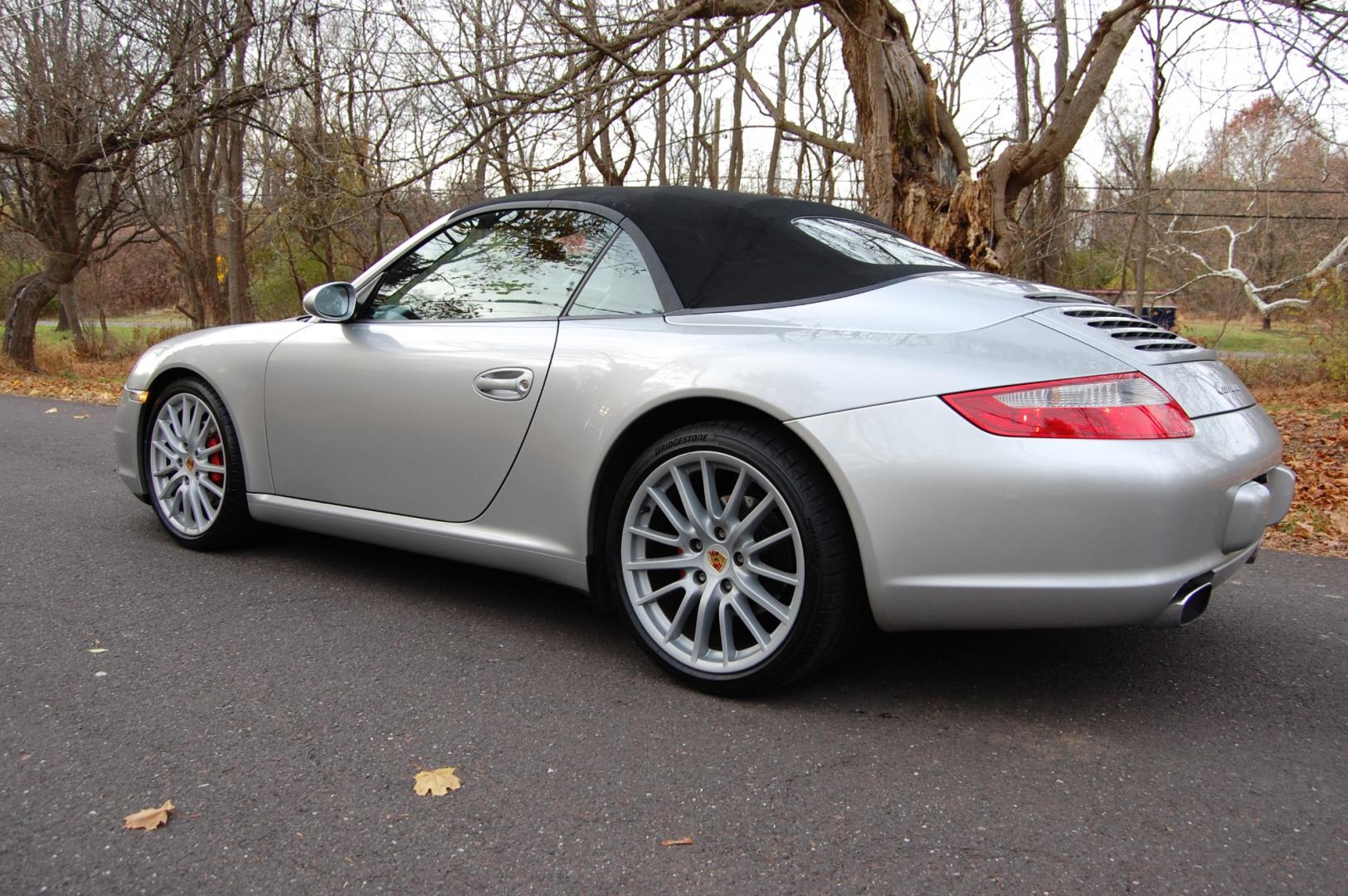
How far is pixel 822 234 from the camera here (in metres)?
3.40

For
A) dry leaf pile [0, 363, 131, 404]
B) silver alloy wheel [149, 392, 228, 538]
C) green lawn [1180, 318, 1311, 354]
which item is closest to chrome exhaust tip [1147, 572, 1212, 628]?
silver alloy wheel [149, 392, 228, 538]

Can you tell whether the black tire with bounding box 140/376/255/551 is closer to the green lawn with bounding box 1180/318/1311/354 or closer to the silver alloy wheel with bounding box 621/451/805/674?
the silver alloy wheel with bounding box 621/451/805/674

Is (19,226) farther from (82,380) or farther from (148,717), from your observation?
(148,717)

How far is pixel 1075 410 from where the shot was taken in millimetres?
2459

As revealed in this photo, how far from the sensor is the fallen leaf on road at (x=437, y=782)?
2320 mm

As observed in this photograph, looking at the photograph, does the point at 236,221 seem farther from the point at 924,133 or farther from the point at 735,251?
the point at 735,251

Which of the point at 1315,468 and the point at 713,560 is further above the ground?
the point at 713,560

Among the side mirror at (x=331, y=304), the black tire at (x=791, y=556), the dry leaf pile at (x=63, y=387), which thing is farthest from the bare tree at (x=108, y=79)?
the black tire at (x=791, y=556)

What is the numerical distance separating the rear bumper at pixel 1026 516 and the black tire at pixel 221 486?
2.54 metres

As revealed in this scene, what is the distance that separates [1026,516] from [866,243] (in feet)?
4.50

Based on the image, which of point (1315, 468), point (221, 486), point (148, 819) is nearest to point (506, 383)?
point (148, 819)

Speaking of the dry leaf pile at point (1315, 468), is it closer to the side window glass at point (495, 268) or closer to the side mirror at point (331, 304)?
the side window glass at point (495, 268)

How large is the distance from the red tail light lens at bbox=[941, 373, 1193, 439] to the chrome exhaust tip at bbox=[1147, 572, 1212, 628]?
0.36 m

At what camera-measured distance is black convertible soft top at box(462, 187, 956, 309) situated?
306 centimetres
